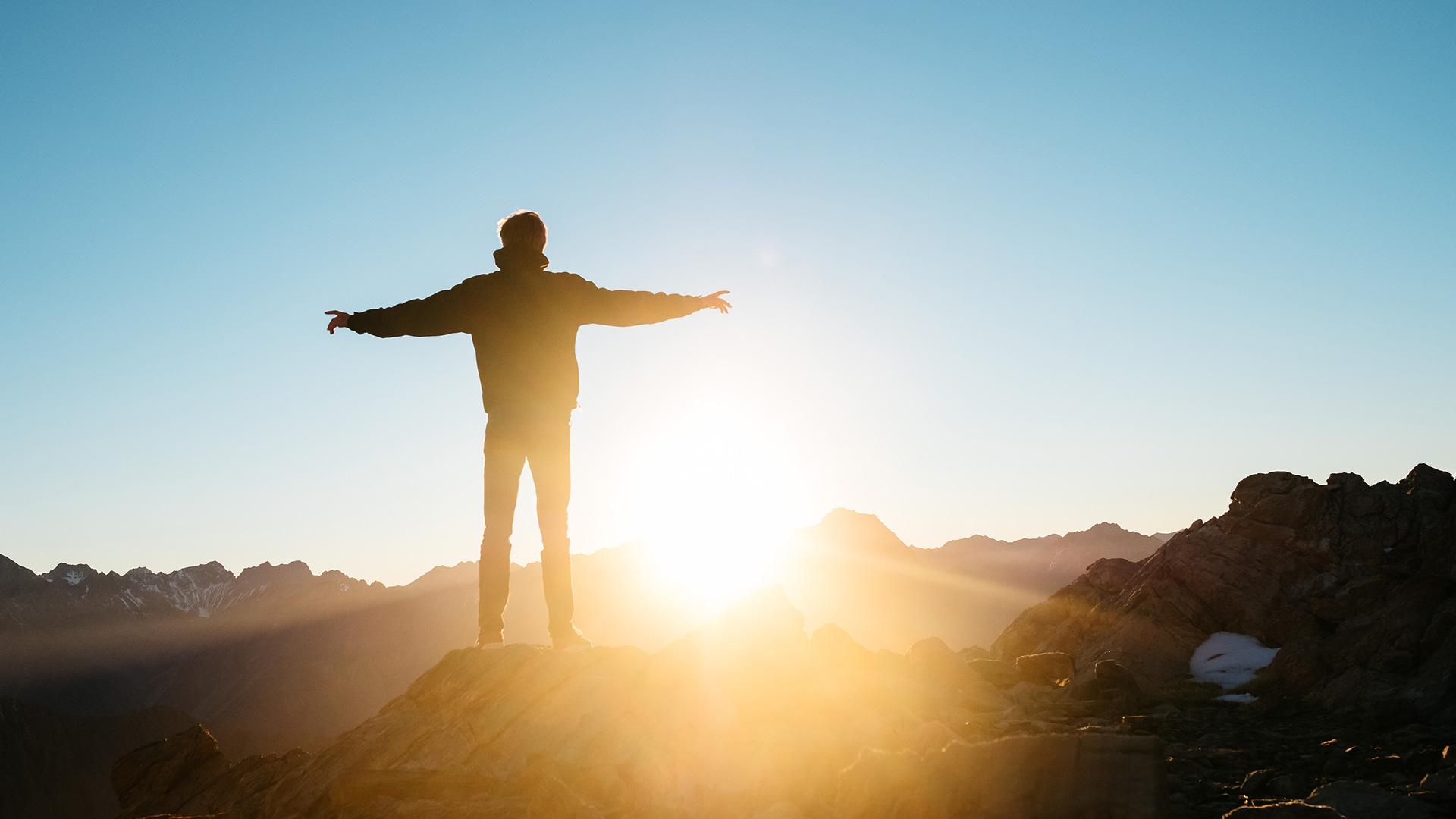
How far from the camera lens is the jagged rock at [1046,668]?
16344 mm

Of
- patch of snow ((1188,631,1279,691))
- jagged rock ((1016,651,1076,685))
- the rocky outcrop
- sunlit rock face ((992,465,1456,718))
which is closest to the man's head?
sunlit rock face ((992,465,1456,718))

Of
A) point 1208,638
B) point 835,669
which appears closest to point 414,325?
point 835,669

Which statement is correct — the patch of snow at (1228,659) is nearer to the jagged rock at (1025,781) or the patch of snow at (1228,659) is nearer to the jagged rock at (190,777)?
the jagged rock at (1025,781)

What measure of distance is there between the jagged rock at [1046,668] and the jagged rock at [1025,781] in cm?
1221

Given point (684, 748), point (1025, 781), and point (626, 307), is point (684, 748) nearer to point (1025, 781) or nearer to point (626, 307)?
point (1025, 781)

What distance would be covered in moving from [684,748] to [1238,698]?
12.2m

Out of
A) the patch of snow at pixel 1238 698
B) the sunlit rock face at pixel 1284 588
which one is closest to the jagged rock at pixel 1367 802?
the sunlit rock face at pixel 1284 588

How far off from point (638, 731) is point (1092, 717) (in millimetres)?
7182

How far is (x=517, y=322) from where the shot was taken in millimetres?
9188

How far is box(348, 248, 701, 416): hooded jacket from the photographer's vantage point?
358 inches

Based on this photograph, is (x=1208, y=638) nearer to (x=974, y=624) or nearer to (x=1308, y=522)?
(x=1308, y=522)

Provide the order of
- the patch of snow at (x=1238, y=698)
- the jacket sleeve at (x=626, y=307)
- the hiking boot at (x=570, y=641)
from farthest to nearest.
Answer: the patch of snow at (x=1238, y=698), the jacket sleeve at (x=626, y=307), the hiking boot at (x=570, y=641)

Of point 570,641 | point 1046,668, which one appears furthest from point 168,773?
point 1046,668

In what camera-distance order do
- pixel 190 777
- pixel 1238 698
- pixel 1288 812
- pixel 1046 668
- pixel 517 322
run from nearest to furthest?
pixel 1288 812 → pixel 517 322 → pixel 190 777 → pixel 1238 698 → pixel 1046 668
